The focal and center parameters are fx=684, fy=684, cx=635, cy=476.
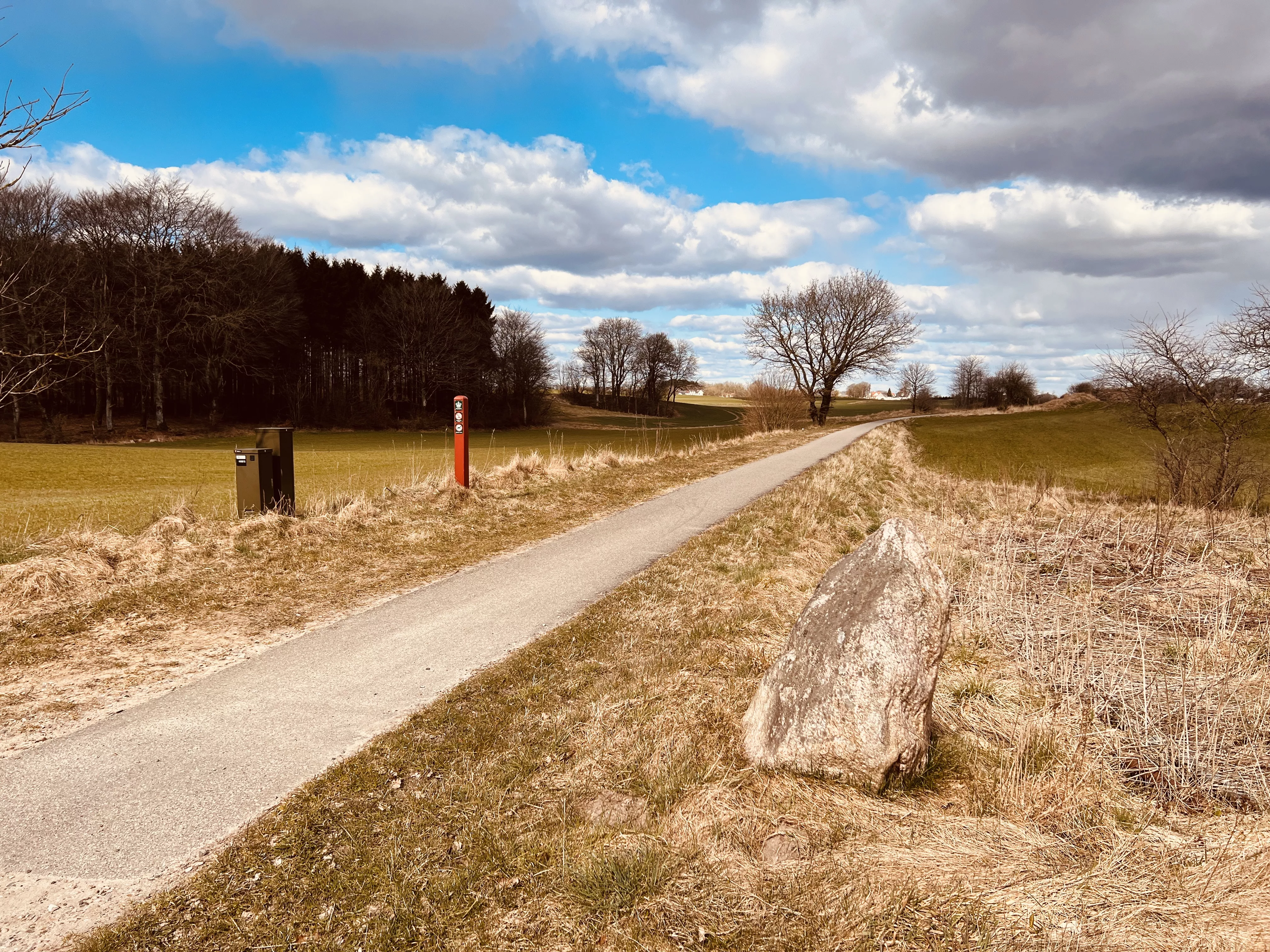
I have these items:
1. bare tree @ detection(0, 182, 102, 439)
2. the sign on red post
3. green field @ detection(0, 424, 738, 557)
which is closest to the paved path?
the sign on red post

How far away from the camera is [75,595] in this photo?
22.8 ft

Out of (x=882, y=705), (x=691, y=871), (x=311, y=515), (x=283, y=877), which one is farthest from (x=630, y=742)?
(x=311, y=515)

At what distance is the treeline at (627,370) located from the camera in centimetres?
8850

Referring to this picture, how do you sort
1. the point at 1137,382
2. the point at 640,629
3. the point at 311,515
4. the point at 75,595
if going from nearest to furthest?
the point at 640,629
the point at 75,595
the point at 311,515
the point at 1137,382

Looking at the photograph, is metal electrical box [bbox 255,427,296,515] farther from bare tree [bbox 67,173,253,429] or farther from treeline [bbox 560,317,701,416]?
treeline [bbox 560,317,701,416]

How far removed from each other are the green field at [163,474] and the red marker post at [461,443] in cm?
162

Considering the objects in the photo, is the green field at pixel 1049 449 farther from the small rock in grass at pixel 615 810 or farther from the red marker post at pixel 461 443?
the small rock in grass at pixel 615 810

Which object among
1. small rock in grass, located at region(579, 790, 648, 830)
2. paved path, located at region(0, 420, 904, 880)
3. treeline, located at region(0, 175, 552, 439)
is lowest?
small rock in grass, located at region(579, 790, 648, 830)

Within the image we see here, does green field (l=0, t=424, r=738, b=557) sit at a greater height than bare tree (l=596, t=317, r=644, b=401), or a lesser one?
Result: lesser

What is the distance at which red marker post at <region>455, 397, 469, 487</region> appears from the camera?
13.4 m

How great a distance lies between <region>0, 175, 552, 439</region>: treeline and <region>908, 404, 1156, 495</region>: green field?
34.6 m

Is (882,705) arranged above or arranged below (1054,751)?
above

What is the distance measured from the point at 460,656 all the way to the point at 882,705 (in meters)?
3.52

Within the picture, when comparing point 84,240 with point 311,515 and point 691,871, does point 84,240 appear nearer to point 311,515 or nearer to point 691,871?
point 311,515
